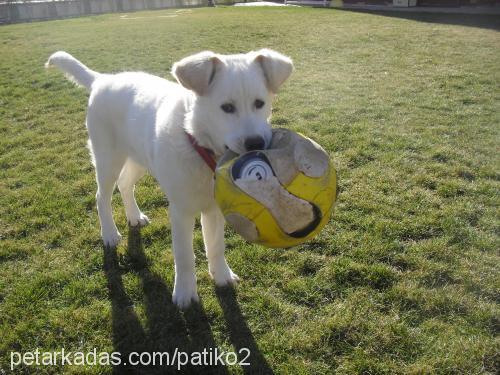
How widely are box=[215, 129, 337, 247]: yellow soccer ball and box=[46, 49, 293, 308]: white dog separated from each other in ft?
0.91

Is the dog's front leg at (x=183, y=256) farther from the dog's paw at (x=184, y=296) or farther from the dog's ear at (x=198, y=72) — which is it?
the dog's ear at (x=198, y=72)

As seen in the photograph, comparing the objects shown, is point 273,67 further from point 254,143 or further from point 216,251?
point 216,251

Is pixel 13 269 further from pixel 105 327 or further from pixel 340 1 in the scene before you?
pixel 340 1

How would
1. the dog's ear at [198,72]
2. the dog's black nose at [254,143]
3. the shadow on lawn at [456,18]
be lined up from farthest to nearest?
the shadow on lawn at [456,18] → the dog's ear at [198,72] → the dog's black nose at [254,143]

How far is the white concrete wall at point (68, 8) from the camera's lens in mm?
38750

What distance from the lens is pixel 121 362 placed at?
352cm

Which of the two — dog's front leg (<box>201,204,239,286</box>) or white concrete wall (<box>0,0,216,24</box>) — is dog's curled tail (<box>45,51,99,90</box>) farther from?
white concrete wall (<box>0,0,216,24</box>)

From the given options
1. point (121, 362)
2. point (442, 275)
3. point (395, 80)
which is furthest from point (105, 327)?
point (395, 80)

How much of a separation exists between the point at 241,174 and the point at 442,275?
255 cm

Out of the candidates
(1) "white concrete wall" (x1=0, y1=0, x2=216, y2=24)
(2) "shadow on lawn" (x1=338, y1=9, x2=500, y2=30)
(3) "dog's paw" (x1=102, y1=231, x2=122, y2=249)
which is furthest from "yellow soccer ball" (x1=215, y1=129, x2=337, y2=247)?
(1) "white concrete wall" (x1=0, y1=0, x2=216, y2=24)

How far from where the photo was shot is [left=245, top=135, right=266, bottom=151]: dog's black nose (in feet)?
10.4

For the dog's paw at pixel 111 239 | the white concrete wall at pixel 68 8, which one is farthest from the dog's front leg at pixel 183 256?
the white concrete wall at pixel 68 8

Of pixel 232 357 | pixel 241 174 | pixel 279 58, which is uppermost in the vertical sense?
pixel 279 58

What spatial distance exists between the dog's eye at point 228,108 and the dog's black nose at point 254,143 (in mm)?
376
